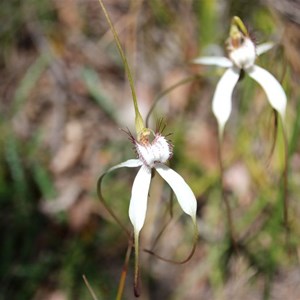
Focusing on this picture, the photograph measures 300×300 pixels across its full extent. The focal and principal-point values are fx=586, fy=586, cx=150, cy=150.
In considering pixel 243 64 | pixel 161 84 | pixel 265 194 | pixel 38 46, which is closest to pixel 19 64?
pixel 38 46

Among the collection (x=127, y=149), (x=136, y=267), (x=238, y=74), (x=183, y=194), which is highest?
(x=238, y=74)

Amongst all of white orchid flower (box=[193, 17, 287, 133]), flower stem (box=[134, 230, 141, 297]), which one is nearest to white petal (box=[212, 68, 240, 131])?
white orchid flower (box=[193, 17, 287, 133])

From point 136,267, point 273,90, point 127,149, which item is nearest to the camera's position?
point 136,267

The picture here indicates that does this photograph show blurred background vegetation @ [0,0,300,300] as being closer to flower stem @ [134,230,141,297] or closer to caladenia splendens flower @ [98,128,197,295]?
caladenia splendens flower @ [98,128,197,295]

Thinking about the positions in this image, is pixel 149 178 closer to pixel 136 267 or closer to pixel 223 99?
pixel 136 267

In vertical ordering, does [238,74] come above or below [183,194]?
above

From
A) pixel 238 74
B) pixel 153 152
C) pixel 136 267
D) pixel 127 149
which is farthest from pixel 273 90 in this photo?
pixel 127 149

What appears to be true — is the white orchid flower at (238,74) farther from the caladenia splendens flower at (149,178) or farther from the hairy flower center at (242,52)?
the caladenia splendens flower at (149,178)

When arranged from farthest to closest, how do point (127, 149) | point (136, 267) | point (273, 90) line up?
1. point (127, 149)
2. point (273, 90)
3. point (136, 267)
